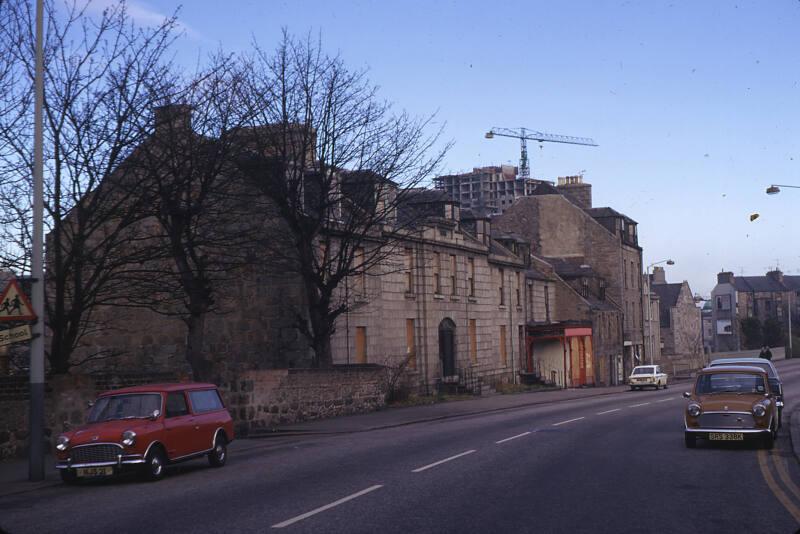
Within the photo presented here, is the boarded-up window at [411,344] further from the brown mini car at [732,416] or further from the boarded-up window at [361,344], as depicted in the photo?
the brown mini car at [732,416]

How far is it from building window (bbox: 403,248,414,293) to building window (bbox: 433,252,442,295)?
6.97 ft

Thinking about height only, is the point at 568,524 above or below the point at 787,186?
below

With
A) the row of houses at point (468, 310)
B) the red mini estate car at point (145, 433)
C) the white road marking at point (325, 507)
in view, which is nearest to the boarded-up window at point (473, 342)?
the row of houses at point (468, 310)

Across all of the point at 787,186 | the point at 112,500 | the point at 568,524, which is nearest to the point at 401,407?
the point at 787,186

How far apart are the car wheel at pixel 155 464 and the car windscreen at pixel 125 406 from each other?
72 centimetres

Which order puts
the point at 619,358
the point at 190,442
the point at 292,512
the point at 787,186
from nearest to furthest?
the point at 292,512
the point at 190,442
the point at 787,186
the point at 619,358

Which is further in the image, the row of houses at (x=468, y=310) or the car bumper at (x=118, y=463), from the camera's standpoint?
the row of houses at (x=468, y=310)

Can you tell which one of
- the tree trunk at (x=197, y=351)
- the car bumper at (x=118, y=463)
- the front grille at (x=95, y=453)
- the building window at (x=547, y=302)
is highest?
the building window at (x=547, y=302)

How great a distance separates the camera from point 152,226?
3506 centimetres

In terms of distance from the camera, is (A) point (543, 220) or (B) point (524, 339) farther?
(A) point (543, 220)

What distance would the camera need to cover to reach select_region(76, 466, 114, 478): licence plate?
15.0 m

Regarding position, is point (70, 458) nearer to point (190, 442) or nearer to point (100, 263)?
point (190, 442)

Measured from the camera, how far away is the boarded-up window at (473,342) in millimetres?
49344

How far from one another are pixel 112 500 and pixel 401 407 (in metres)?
23.3
